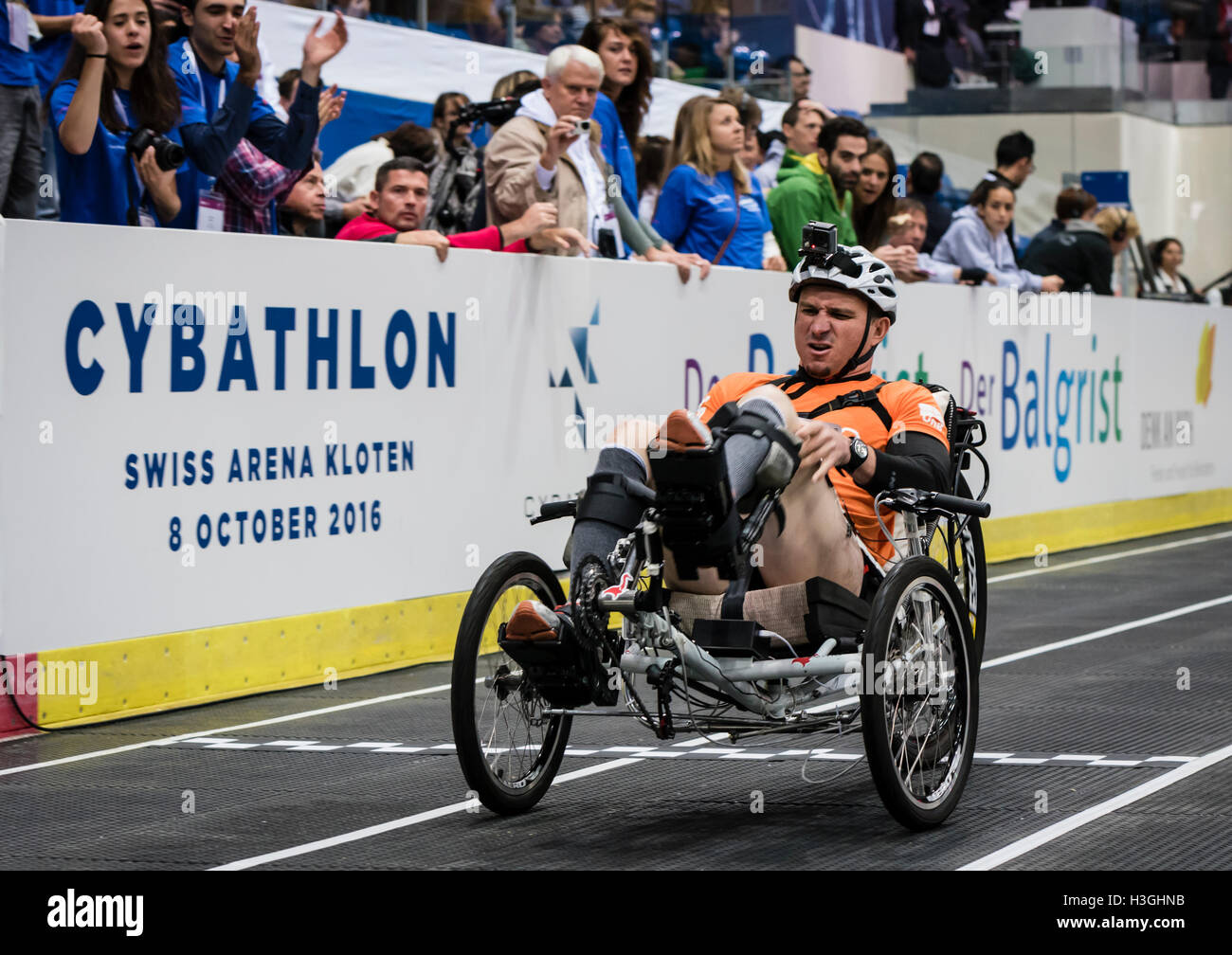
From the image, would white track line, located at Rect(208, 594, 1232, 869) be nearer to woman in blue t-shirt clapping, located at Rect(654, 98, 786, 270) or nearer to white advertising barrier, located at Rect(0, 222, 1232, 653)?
white advertising barrier, located at Rect(0, 222, 1232, 653)

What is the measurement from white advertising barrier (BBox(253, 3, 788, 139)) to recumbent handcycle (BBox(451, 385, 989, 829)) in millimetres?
9261

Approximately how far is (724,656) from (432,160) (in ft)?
22.9

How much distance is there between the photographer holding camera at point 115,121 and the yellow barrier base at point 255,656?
1.95 meters

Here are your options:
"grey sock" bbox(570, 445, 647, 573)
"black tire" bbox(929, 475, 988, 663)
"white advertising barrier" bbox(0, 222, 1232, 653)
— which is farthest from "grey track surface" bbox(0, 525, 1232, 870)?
"grey sock" bbox(570, 445, 647, 573)

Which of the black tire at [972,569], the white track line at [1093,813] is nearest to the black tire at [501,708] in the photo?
the white track line at [1093,813]

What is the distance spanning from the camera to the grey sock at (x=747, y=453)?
5.88 m

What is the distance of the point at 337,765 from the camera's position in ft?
23.7

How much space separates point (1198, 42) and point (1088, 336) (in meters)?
15.7

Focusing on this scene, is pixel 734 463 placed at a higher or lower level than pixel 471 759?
higher

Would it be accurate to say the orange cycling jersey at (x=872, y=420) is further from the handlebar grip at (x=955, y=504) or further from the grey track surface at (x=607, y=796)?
the grey track surface at (x=607, y=796)

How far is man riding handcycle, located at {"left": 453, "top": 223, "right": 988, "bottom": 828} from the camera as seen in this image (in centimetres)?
587
